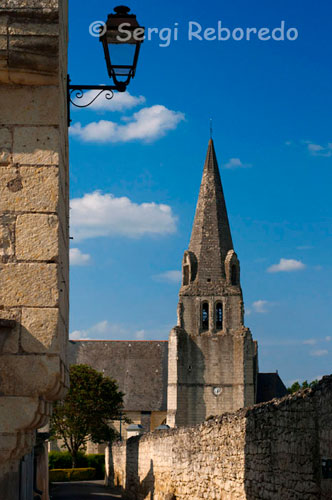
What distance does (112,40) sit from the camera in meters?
5.31

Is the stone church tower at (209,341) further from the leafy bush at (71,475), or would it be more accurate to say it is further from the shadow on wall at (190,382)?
the leafy bush at (71,475)

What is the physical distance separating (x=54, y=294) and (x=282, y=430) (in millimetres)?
4505

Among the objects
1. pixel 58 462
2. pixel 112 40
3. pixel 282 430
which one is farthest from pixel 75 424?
pixel 112 40

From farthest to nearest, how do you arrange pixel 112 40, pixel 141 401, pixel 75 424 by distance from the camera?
pixel 141 401
pixel 75 424
pixel 112 40

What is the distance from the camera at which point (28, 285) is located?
438cm

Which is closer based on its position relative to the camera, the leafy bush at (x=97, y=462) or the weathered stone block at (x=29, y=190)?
the weathered stone block at (x=29, y=190)

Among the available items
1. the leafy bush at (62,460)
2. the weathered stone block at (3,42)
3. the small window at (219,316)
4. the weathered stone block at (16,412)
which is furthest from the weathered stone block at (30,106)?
the small window at (219,316)

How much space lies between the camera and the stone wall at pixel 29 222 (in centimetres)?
427

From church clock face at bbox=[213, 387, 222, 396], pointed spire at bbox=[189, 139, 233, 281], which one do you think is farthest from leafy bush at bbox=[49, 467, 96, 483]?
pointed spire at bbox=[189, 139, 233, 281]

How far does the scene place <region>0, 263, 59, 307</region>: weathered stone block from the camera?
436 centimetres

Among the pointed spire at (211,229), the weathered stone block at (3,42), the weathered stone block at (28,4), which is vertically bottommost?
the weathered stone block at (3,42)


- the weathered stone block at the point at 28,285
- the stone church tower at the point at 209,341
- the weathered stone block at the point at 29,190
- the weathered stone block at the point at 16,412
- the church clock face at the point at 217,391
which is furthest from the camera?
the church clock face at the point at 217,391

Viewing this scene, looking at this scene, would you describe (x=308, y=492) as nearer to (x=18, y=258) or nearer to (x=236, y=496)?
(x=236, y=496)

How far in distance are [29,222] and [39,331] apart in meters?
0.69
